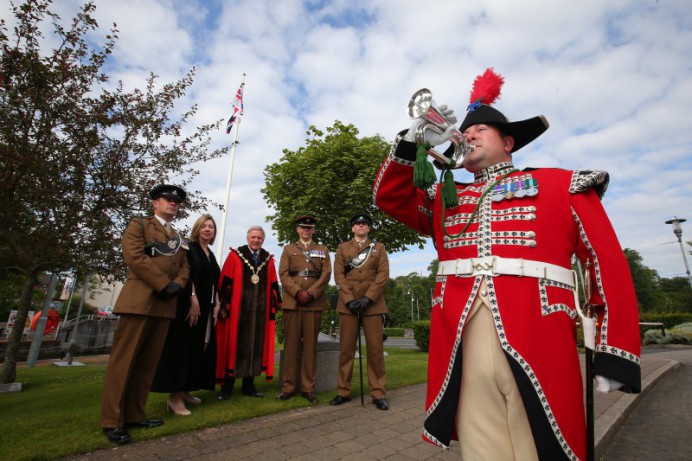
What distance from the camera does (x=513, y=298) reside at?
5.31 ft

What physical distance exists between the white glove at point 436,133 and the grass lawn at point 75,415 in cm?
340

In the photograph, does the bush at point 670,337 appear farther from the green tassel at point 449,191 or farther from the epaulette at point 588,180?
the green tassel at point 449,191

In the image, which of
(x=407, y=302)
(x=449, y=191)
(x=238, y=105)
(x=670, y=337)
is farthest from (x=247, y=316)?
(x=407, y=302)

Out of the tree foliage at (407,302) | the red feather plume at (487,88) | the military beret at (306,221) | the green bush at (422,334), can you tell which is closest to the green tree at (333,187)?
the green bush at (422,334)

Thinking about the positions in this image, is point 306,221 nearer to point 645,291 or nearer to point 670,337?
point 670,337

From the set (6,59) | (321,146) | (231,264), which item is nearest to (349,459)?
(231,264)

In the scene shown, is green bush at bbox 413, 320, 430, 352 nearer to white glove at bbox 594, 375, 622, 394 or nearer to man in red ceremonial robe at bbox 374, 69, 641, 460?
man in red ceremonial robe at bbox 374, 69, 641, 460

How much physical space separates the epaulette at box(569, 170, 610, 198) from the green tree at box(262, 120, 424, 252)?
9.77 meters

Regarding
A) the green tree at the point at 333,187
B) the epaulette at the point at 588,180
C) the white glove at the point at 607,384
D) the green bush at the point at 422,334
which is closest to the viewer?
the white glove at the point at 607,384

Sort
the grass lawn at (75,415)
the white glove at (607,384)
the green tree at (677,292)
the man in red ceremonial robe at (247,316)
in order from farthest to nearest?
the green tree at (677,292)
the man in red ceremonial robe at (247,316)
the grass lawn at (75,415)
the white glove at (607,384)

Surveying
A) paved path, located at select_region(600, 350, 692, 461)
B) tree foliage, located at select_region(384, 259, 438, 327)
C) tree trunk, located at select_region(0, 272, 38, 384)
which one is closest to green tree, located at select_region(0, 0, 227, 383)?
tree trunk, located at select_region(0, 272, 38, 384)

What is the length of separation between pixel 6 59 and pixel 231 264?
13.0ft

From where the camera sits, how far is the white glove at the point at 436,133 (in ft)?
5.98

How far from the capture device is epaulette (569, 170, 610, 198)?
1.70 m
